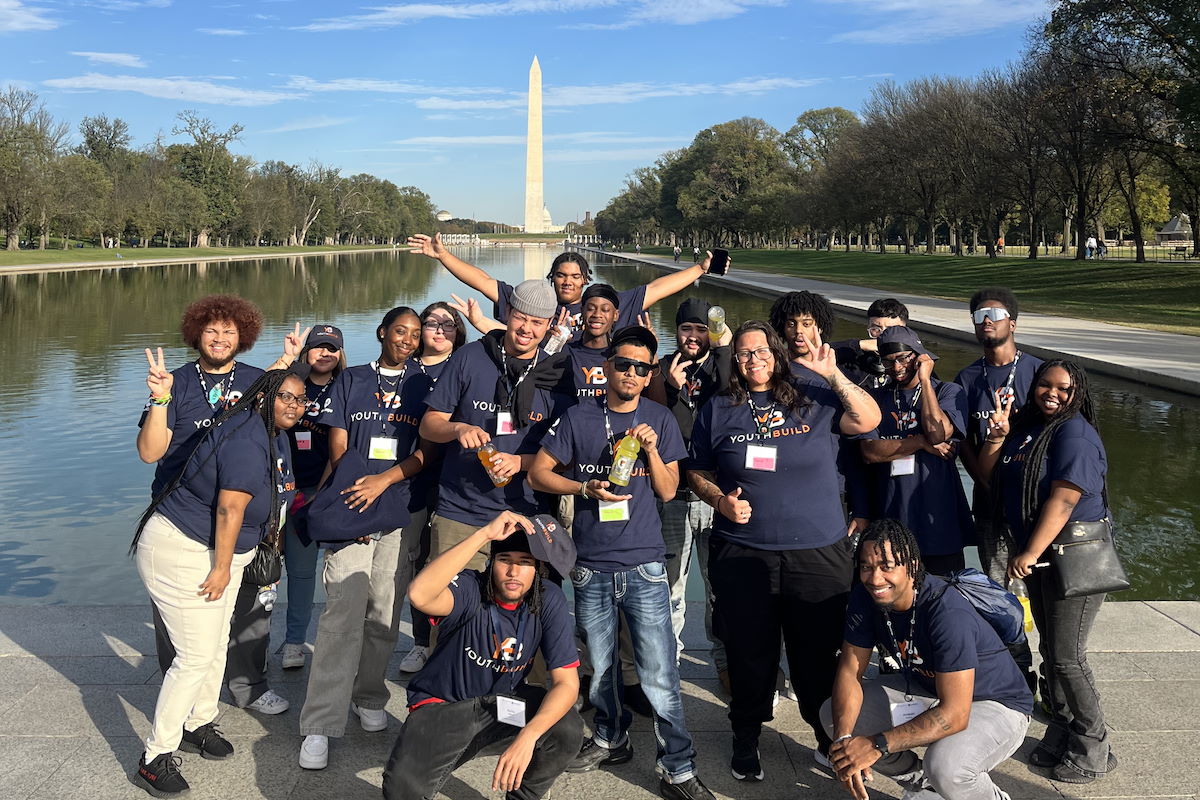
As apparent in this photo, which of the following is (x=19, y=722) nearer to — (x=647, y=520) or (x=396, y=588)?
(x=396, y=588)

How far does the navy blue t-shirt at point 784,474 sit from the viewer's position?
405 centimetres

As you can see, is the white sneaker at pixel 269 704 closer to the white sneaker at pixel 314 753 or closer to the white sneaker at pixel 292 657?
the white sneaker at pixel 292 657

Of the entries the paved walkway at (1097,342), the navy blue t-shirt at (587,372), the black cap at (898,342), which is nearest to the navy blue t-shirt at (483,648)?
the navy blue t-shirt at (587,372)

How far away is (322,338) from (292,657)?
1.68m

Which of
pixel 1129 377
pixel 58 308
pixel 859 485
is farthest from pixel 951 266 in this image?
pixel 859 485

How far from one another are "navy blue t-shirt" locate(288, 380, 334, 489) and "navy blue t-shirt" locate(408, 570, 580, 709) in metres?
1.61

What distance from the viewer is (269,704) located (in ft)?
15.1

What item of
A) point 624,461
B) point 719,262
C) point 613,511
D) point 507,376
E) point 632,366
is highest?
point 719,262

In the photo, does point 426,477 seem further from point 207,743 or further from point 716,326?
point 716,326

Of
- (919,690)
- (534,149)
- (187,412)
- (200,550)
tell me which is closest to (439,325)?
(187,412)

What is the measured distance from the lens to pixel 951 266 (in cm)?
4684

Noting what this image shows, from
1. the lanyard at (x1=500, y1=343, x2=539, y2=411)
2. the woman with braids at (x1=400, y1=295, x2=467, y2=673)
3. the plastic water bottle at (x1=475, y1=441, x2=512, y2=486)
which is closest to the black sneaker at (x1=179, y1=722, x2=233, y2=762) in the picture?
the woman with braids at (x1=400, y1=295, x2=467, y2=673)

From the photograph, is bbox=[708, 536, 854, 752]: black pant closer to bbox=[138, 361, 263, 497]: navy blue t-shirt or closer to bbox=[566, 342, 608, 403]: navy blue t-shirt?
bbox=[566, 342, 608, 403]: navy blue t-shirt

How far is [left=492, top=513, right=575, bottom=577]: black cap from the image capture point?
369 cm
